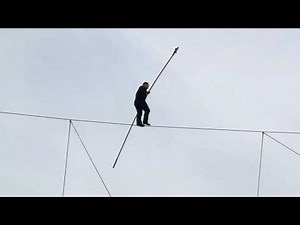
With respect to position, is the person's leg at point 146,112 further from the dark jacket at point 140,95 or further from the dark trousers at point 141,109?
the dark jacket at point 140,95

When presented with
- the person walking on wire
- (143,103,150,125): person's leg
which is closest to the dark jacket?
the person walking on wire

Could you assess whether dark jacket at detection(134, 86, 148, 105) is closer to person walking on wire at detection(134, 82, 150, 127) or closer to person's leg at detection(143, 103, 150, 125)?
person walking on wire at detection(134, 82, 150, 127)

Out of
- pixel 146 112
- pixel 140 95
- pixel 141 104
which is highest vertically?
pixel 140 95

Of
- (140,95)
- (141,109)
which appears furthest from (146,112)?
(140,95)

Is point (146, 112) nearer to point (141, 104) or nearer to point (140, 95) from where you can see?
point (141, 104)

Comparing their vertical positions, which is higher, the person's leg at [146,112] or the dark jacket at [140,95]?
the dark jacket at [140,95]

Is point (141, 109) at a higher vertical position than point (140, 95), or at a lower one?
lower

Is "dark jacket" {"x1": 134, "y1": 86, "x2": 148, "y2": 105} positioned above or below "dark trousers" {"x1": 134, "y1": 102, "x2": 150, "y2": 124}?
above

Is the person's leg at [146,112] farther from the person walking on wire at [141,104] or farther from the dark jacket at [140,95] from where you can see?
the dark jacket at [140,95]

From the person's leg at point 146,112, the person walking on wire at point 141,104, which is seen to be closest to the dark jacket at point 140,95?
the person walking on wire at point 141,104
